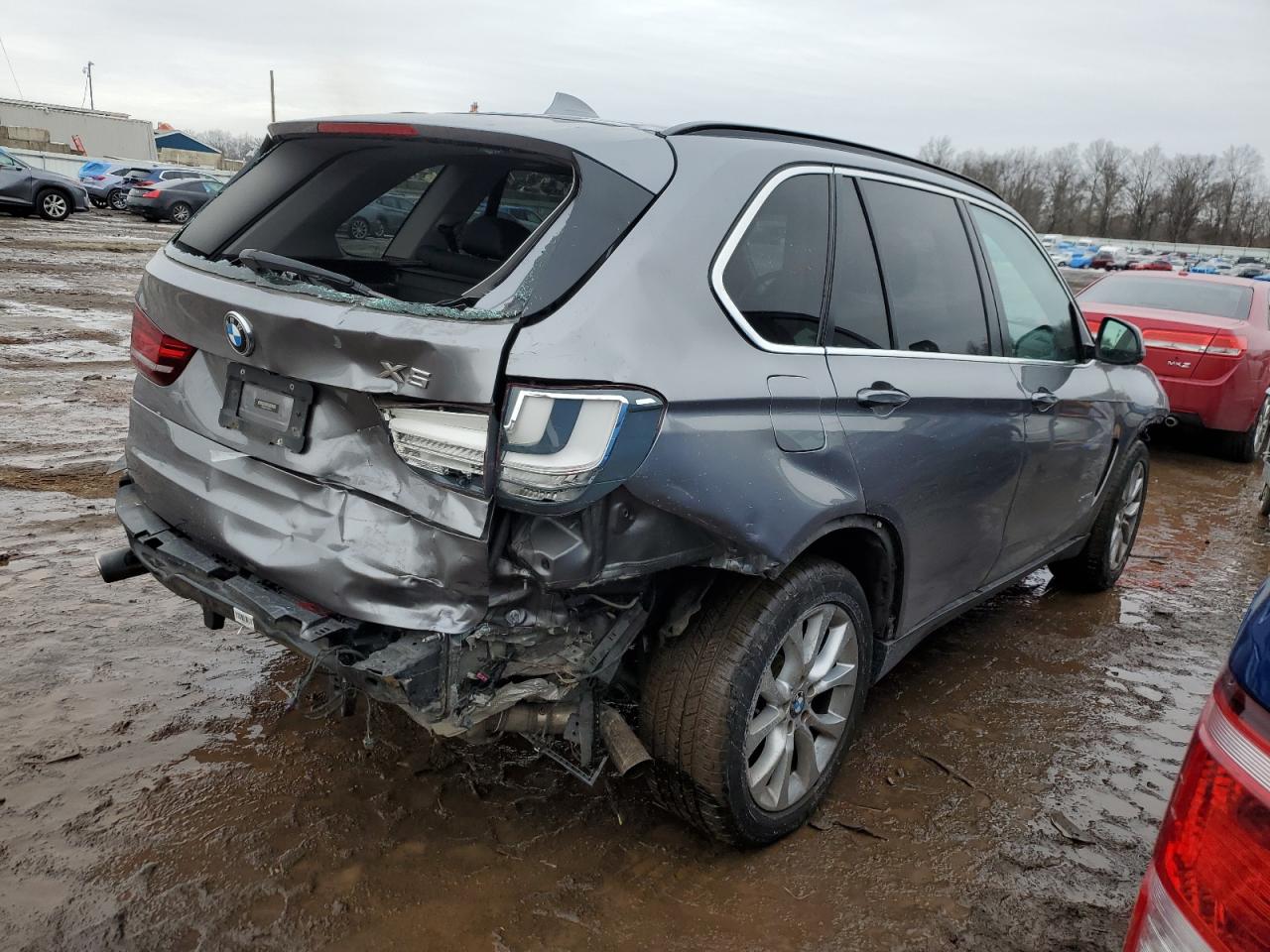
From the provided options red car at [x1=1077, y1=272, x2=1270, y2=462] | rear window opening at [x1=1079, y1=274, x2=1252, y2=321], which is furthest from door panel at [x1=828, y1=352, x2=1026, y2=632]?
rear window opening at [x1=1079, y1=274, x2=1252, y2=321]

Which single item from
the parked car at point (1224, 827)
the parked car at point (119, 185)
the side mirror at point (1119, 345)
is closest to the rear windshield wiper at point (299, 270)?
the parked car at point (1224, 827)

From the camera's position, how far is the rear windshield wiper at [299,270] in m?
2.35

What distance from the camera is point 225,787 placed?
2.87 meters

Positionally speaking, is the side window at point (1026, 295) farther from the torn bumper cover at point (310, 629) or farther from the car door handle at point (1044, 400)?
the torn bumper cover at point (310, 629)

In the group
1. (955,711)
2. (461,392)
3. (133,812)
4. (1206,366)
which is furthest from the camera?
(1206,366)

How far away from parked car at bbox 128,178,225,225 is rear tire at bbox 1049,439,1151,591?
28.1 metres

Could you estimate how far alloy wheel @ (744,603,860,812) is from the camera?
2660 millimetres

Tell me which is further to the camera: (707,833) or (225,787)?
(225,787)

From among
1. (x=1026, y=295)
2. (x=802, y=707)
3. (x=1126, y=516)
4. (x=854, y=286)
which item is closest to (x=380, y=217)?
(x=854, y=286)

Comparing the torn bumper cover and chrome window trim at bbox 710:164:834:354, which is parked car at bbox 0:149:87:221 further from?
chrome window trim at bbox 710:164:834:354

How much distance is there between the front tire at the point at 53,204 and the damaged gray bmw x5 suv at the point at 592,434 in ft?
83.3

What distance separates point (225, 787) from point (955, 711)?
2588 mm

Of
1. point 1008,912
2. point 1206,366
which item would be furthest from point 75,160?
point 1008,912

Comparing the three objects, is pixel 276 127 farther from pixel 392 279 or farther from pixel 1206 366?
pixel 1206 366
